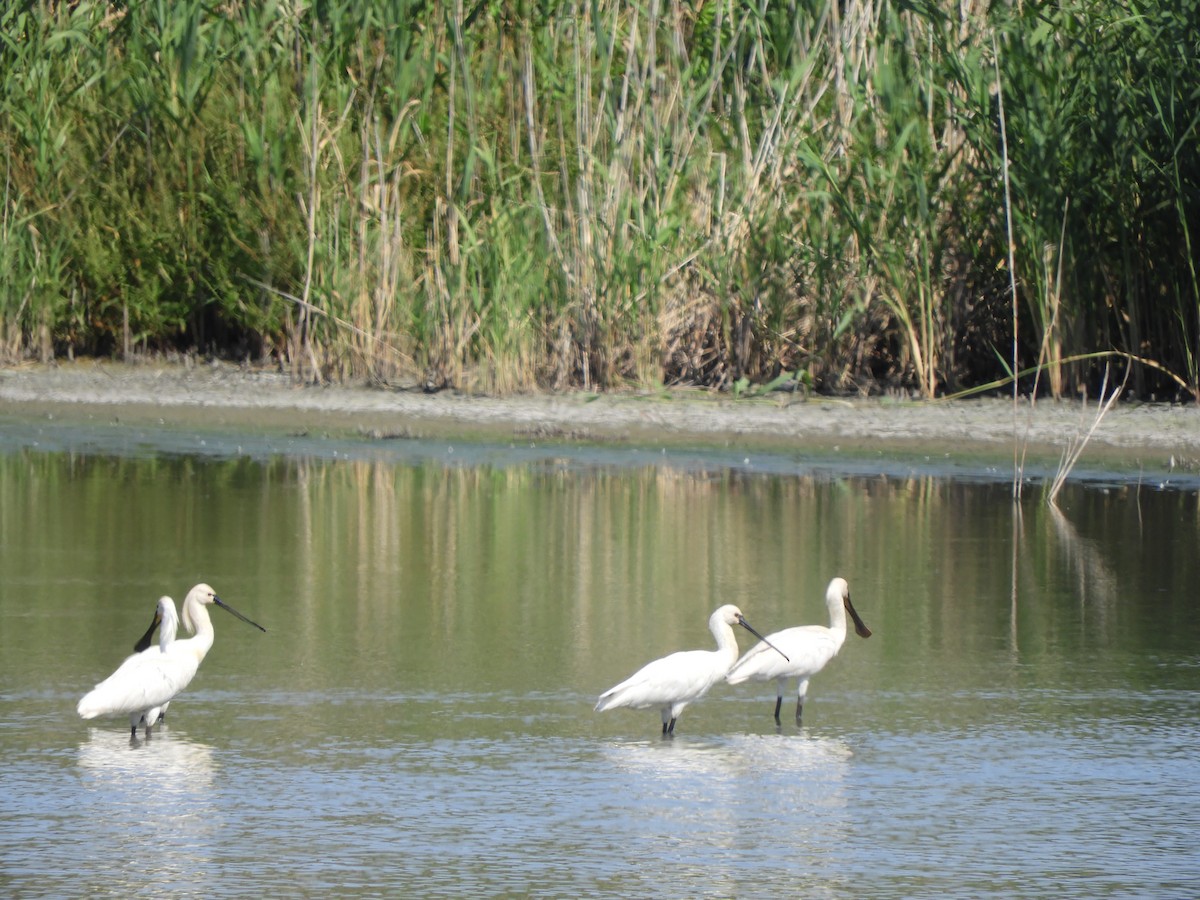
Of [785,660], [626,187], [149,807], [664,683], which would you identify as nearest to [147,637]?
[149,807]

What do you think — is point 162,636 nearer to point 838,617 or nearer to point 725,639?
point 725,639

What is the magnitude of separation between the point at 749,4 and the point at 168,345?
5.36m

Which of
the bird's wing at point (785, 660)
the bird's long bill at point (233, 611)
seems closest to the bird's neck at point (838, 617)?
the bird's wing at point (785, 660)

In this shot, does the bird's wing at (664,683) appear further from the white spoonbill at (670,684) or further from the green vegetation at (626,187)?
the green vegetation at (626,187)

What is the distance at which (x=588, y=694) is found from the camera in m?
6.28

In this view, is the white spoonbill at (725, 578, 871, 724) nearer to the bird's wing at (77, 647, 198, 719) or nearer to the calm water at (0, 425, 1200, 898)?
the calm water at (0, 425, 1200, 898)

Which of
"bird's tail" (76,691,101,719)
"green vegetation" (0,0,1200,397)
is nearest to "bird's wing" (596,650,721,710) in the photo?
"bird's tail" (76,691,101,719)

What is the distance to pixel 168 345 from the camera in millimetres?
16453

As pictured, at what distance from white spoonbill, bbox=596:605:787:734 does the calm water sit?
0.35 feet

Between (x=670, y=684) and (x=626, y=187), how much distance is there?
838 centimetres

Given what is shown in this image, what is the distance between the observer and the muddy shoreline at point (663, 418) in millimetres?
12211

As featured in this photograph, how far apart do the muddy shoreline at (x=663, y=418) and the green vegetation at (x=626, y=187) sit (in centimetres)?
36

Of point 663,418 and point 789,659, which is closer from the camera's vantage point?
point 789,659

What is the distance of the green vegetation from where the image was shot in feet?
43.7
